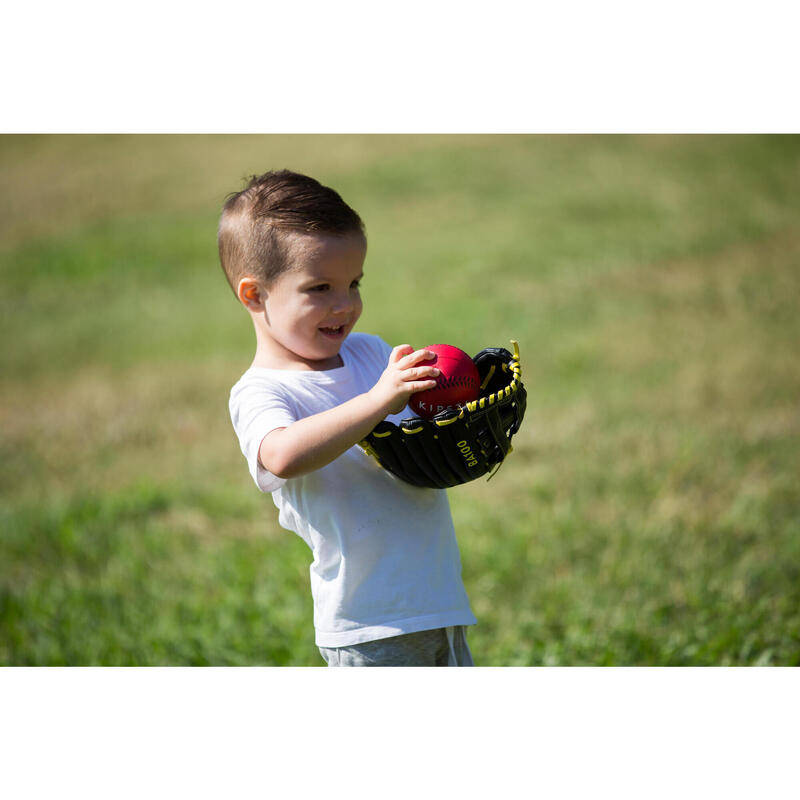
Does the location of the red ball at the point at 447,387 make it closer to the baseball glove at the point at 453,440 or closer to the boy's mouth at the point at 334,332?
the baseball glove at the point at 453,440

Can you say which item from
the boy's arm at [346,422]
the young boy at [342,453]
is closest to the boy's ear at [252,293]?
the young boy at [342,453]

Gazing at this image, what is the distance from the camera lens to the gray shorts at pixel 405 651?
95.3 inches

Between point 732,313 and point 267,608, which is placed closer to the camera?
point 267,608

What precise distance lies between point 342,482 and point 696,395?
4795 mm

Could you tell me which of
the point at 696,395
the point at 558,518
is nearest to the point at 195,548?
the point at 558,518

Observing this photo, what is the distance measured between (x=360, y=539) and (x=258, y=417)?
457 mm

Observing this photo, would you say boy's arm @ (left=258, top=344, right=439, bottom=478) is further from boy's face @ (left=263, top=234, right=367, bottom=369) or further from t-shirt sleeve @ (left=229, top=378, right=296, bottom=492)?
boy's face @ (left=263, top=234, right=367, bottom=369)

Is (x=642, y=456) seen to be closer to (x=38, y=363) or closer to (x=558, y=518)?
(x=558, y=518)

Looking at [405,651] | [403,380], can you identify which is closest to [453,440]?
[403,380]

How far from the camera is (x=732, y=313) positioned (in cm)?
786

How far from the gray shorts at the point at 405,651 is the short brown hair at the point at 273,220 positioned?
1.04 meters

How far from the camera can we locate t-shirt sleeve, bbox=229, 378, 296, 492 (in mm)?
2154

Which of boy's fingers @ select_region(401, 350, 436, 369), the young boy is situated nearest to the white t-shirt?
the young boy

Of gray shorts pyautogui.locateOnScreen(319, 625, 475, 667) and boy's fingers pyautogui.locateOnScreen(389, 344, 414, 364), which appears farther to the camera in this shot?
gray shorts pyautogui.locateOnScreen(319, 625, 475, 667)
